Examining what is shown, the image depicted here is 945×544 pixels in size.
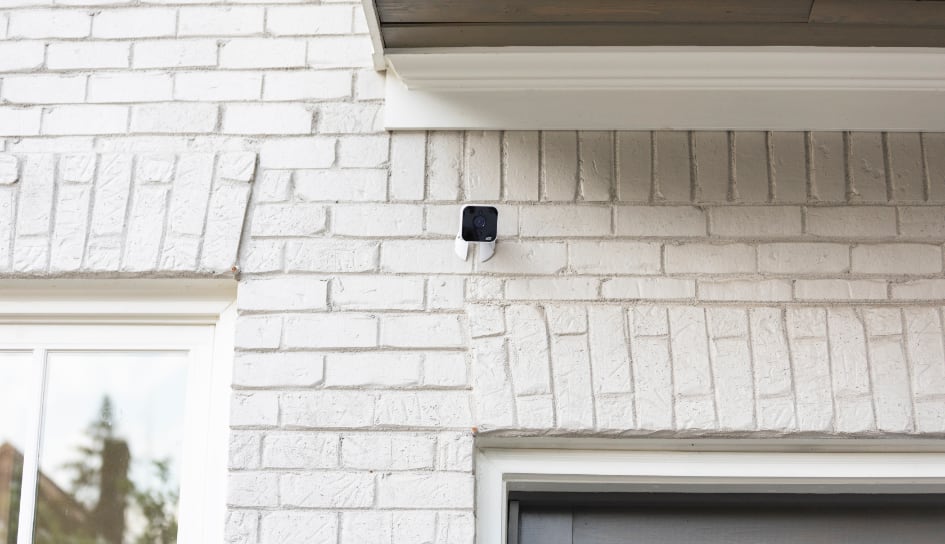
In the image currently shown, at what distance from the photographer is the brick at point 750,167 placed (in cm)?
283

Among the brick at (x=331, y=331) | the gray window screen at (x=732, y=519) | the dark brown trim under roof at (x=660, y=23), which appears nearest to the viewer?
the dark brown trim under roof at (x=660, y=23)

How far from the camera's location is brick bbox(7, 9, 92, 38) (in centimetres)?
300

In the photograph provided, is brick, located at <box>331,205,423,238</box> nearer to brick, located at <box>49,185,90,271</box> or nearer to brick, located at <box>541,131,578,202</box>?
brick, located at <box>541,131,578,202</box>

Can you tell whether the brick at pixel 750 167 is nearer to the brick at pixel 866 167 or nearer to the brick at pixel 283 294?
the brick at pixel 866 167

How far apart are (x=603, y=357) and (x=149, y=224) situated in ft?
3.78

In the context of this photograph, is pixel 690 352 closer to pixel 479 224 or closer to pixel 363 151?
pixel 479 224

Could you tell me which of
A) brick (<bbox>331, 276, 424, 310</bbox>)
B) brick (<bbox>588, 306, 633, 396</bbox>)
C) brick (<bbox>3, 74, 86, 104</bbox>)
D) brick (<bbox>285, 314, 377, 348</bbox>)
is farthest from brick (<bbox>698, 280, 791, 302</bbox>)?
brick (<bbox>3, 74, 86, 104</bbox>)

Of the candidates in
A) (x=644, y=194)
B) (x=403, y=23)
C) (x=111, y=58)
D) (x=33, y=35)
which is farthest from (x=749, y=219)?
(x=33, y=35)

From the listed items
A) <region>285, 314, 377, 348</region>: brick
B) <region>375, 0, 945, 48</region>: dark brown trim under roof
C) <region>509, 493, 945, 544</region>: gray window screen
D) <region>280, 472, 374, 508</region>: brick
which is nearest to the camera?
<region>375, 0, 945, 48</region>: dark brown trim under roof

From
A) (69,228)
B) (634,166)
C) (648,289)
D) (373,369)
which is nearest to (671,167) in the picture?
(634,166)

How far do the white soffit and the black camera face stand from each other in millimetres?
287

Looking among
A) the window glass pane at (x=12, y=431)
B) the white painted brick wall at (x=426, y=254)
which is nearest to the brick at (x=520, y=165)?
the white painted brick wall at (x=426, y=254)

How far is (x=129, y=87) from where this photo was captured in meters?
2.95

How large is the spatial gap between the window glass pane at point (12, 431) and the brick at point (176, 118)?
2.17ft
